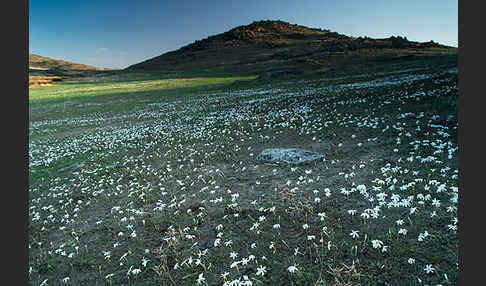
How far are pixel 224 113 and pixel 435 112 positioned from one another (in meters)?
18.5

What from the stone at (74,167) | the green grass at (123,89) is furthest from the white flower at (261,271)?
the green grass at (123,89)

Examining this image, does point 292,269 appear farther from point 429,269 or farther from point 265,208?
point 265,208

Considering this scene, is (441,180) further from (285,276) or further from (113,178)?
(113,178)

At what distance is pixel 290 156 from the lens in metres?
12.6

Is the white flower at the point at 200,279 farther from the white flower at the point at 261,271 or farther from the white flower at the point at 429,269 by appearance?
the white flower at the point at 429,269

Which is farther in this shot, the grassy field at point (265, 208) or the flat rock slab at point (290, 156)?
the flat rock slab at point (290, 156)

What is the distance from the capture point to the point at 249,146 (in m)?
16.5

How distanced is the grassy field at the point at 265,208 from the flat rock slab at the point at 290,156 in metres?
0.39

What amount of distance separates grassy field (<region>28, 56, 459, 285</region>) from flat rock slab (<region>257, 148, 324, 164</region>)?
39 cm

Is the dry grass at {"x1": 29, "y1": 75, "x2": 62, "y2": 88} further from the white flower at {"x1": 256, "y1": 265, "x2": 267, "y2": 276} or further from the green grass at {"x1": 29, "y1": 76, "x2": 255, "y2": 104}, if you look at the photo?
the white flower at {"x1": 256, "y1": 265, "x2": 267, "y2": 276}

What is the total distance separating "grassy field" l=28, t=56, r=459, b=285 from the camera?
20.0 feet

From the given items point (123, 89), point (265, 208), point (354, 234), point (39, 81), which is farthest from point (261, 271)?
point (39, 81)

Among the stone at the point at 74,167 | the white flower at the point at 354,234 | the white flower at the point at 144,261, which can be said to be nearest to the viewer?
the white flower at the point at 354,234

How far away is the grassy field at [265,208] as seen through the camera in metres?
6.09
